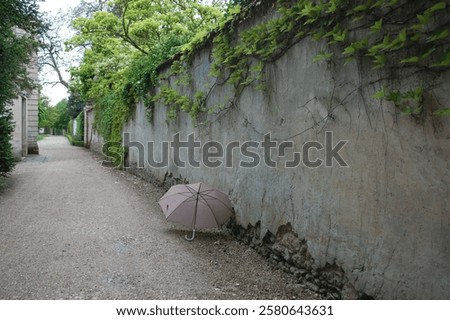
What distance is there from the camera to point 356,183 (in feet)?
9.88

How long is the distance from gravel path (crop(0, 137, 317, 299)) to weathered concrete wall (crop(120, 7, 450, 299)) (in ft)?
1.73

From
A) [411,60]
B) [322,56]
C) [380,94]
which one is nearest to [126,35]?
[322,56]

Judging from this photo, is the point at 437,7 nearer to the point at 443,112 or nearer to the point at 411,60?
the point at 411,60

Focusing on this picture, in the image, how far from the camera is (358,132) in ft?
9.80

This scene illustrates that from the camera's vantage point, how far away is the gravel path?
3539 mm

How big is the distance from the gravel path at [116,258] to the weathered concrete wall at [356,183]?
0.53 metres

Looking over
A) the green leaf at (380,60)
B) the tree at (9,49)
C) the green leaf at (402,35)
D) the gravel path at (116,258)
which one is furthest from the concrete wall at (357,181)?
the tree at (9,49)

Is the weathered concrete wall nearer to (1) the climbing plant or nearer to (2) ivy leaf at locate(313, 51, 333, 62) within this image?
(2) ivy leaf at locate(313, 51, 333, 62)

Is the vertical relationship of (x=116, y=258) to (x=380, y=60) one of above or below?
below

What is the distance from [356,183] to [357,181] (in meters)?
0.02

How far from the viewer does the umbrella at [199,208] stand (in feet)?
16.3

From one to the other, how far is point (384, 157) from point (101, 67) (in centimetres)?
1431

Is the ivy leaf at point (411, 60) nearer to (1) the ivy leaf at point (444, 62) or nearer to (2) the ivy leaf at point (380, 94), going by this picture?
(1) the ivy leaf at point (444, 62)

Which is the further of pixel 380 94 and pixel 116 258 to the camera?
pixel 116 258
